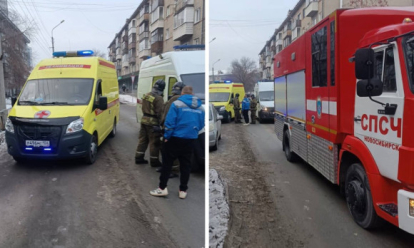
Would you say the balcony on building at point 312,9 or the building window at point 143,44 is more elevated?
the balcony on building at point 312,9

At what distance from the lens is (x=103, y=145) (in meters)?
2.79

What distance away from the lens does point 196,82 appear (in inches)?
67.6

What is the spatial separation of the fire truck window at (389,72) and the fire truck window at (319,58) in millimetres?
943

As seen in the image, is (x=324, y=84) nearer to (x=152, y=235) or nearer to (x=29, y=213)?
(x=152, y=235)

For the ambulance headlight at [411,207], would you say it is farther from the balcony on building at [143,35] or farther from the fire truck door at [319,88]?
the balcony on building at [143,35]

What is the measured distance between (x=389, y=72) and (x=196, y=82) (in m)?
1.62

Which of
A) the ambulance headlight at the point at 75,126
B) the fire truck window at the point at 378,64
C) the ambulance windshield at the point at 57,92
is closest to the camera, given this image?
the ambulance windshield at the point at 57,92

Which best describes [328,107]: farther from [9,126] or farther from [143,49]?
[9,126]

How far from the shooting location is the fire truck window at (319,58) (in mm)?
3627

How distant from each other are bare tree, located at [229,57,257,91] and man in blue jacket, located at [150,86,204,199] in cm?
55

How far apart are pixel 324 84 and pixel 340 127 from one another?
0.50 m

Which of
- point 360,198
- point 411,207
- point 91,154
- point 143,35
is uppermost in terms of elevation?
point 143,35

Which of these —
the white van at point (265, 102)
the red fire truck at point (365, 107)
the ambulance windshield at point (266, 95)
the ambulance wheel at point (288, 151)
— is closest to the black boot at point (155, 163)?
the red fire truck at point (365, 107)

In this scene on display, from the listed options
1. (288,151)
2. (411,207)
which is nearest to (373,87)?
(411,207)
